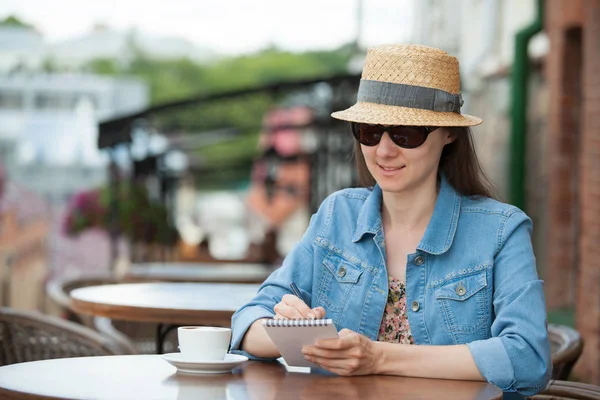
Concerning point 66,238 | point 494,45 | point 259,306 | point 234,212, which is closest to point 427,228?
point 259,306

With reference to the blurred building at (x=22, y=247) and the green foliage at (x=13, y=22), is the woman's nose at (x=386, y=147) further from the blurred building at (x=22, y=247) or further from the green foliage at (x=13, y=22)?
the green foliage at (x=13, y=22)

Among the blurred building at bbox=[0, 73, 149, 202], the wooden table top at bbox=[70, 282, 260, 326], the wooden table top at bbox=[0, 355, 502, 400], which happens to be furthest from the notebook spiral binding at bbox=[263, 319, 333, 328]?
the blurred building at bbox=[0, 73, 149, 202]

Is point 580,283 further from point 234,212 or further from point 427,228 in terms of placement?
point 234,212

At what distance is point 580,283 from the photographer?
6.43 metres

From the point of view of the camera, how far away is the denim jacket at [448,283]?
98.1 inches

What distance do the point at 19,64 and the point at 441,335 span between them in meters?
18.4

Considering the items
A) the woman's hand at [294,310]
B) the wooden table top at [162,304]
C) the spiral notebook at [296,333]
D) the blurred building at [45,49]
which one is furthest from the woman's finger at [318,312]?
the blurred building at [45,49]

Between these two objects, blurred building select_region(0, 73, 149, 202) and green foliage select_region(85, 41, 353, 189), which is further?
green foliage select_region(85, 41, 353, 189)

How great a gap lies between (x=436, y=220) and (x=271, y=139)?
10461mm

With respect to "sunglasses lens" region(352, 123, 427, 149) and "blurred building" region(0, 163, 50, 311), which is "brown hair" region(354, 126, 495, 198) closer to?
"sunglasses lens" region(352, 123, 427, 149)

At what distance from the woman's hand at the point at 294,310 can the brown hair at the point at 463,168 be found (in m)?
0.49

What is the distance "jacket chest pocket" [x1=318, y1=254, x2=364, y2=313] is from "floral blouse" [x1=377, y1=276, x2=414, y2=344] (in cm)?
9

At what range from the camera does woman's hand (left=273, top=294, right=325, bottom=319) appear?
2.54 m

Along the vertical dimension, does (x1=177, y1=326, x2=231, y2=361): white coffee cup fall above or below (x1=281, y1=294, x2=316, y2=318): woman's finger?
below
